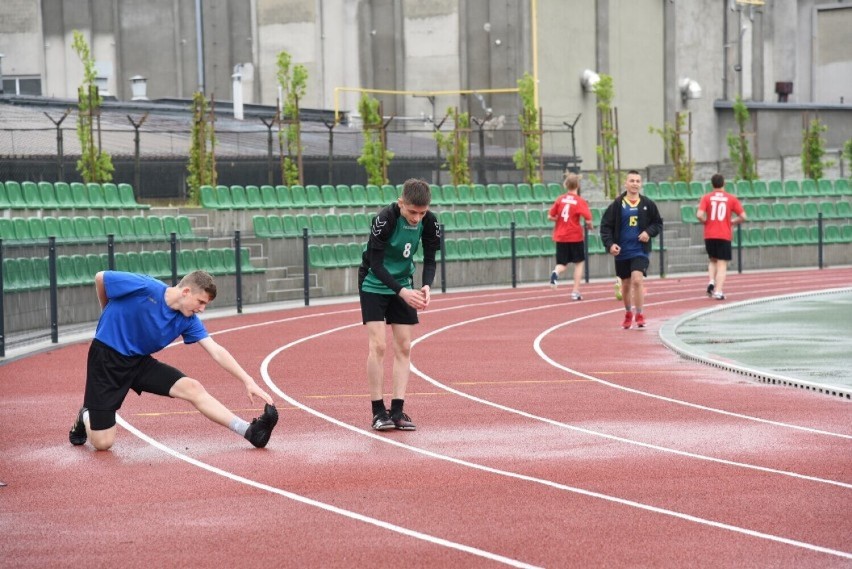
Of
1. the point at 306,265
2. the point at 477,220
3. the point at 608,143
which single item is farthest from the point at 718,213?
the point at 608,143

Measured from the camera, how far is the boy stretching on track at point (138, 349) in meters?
9.75

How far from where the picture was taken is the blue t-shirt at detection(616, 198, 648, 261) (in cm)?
1889

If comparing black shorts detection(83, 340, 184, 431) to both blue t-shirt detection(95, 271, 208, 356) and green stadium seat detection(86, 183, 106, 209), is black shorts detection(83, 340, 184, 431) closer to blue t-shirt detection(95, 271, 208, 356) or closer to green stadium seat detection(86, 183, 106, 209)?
blue t-shirt detection(95, 271, 208, 356)

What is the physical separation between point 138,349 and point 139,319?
227 millimetres

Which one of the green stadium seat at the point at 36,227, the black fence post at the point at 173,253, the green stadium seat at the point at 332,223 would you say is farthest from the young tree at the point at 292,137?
the green stadium seat at the point at 36,227

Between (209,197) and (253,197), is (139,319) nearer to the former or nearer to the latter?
(209,197)

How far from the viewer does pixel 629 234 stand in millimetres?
18938

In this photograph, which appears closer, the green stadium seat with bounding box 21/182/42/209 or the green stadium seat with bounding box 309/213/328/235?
the green stadium seat with bounding box 21/182/42/209

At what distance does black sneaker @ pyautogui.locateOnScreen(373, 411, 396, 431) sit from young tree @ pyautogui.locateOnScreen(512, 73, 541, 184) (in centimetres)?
2891

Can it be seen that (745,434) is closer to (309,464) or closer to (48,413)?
(309,464)

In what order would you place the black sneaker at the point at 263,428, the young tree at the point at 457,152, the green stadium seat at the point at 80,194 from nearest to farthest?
the black sneaker at the point at 263,428 < the green stadium seat at the point at 80,194 < the young tree at the point at 457,152

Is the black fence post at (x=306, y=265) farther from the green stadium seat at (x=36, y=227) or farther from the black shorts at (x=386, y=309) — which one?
the black shorts at (x=386, y=309)

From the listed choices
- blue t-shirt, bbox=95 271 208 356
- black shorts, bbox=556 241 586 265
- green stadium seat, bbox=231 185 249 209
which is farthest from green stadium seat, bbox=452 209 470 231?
blue t-shirt, bbox=95 271 208 356

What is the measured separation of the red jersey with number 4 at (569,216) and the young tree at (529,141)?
14.1 metres
